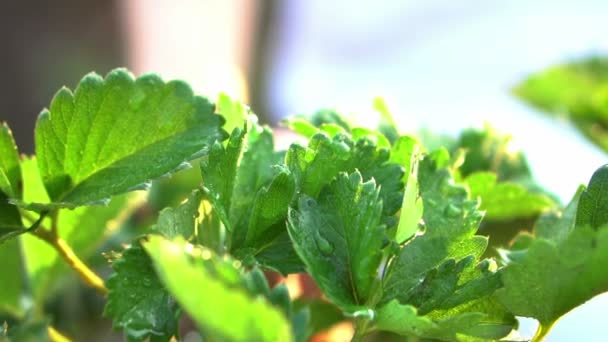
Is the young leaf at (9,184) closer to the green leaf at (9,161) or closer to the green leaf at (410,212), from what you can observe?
the green leaf at (9,161)

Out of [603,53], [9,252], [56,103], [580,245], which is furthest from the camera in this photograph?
[603,53]

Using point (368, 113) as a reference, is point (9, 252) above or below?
below

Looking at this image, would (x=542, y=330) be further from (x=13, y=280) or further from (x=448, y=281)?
(x=13, y=280)

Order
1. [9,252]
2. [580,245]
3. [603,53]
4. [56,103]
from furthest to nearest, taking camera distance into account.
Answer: [603,53]
[9,252]
[56,103]
[580,245]

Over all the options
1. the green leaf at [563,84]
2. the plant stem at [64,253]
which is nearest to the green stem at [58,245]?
the plant stem at [64,253]

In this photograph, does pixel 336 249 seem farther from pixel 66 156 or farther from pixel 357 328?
pixel 66 156

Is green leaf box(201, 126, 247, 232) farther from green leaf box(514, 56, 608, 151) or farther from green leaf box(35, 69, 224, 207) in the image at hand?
green leaf box(514, 56, 608, 151)

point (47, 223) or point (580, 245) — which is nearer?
point (580, 245)

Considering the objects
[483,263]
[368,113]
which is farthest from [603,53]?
[483,263]
